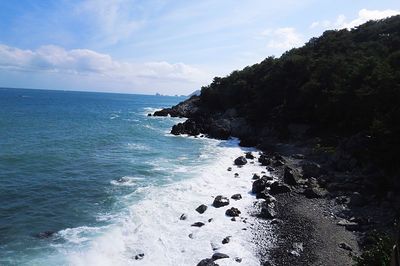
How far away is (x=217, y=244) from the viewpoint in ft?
67.7

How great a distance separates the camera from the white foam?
62.3 ft

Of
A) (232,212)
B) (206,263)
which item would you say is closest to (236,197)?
(232,212)

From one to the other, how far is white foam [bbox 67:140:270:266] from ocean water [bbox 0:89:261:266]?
54mm

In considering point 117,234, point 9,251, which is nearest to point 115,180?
point 117,234

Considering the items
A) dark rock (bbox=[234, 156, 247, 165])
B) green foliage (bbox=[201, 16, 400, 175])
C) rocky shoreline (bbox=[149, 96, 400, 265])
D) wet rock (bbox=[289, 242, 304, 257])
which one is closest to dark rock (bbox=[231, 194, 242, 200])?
rocky shoreline (bbox=[149, 96, 400, 265])

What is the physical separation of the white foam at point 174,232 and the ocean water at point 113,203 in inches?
2.1

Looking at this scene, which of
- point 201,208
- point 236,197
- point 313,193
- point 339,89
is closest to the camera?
point 201,208

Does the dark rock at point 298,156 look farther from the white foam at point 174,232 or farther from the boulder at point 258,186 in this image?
the boulder at point 258,186

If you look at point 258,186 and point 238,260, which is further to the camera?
point 258,186

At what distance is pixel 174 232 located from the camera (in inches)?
877

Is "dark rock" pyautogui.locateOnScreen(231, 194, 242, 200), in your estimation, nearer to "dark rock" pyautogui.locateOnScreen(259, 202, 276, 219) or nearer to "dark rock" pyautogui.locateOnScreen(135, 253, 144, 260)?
"dark rock" pyautogui.locateOnScreen(259, 202, 276, 219)

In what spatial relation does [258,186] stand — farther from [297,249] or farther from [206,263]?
[206,263]

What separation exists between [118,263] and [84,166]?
20.0 meters

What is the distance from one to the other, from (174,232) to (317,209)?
1064 centimetres
